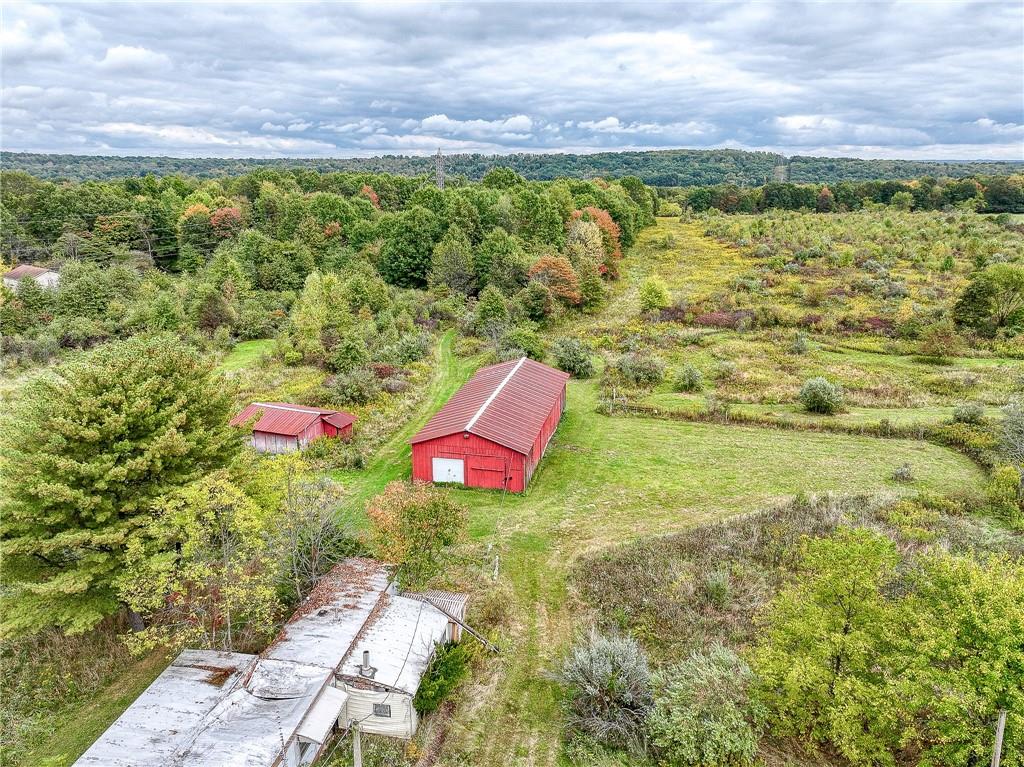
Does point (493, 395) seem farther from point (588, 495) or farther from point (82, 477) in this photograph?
point (82, 477)

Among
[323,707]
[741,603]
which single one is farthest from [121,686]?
[741,603]

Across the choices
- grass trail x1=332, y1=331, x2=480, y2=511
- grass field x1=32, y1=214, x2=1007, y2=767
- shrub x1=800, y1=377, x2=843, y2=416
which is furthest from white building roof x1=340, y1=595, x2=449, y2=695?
shrub x1=800, y1=377, x2=843, y2=416

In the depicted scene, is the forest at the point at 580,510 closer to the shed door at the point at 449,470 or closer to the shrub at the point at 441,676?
A: the shrub at the point at 441,676

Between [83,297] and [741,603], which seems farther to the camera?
[83,297]

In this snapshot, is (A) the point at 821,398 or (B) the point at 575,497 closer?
(B) the point at 575,497

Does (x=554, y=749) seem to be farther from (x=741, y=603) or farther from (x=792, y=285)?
(x=792, y=285)

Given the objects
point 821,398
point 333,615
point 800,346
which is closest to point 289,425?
point 333,615

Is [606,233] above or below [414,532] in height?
above
